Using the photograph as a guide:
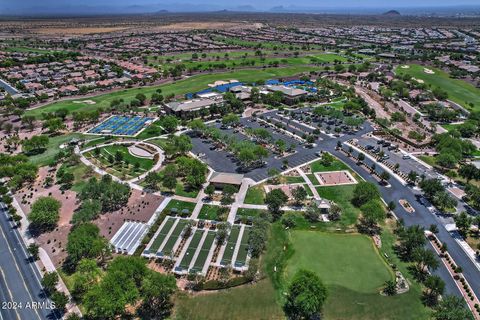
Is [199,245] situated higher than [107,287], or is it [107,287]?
[107,287]

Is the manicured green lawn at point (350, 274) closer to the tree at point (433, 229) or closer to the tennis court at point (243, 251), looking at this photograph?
the tennis court at point (243, 251)

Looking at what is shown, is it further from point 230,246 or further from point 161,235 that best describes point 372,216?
point 161,235

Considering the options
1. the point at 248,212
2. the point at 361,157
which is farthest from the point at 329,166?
the point at 248,212

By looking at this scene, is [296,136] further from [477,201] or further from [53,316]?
[53,316]

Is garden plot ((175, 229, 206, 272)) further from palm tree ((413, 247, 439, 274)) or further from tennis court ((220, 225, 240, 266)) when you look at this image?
palm tree ((413, 247, 439, 274))

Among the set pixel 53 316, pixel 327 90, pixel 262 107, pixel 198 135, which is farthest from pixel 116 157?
pixel 327 90

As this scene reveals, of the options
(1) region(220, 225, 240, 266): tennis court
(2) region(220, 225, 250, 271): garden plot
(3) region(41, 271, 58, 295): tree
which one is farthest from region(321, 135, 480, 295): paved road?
(3) region(41, 271, 58, 295): tree
